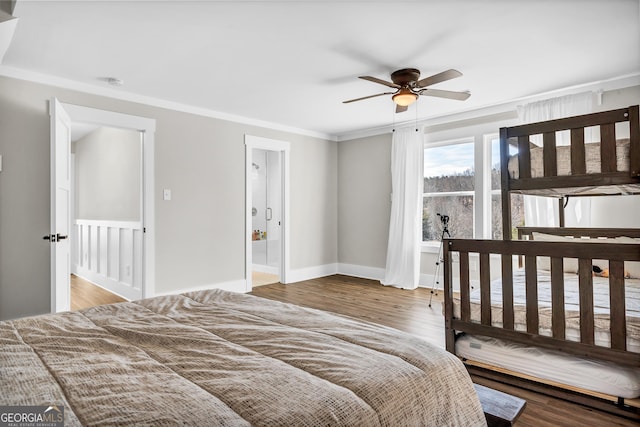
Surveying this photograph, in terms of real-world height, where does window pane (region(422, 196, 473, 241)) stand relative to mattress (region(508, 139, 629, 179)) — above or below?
below

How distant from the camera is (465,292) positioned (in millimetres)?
2385

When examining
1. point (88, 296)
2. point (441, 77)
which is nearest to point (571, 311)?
point (441, 77)

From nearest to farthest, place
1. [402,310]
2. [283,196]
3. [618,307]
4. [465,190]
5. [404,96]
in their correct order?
[618,307], [404,96], [402,310], [465,190], [283,196]

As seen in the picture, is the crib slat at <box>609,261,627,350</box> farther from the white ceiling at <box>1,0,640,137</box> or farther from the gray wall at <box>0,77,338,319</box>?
the gray wall at <box>0,77,338,319</box>

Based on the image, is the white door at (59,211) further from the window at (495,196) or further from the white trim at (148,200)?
the window at (495,196)

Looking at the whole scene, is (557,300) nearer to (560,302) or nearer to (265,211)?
(560,302)

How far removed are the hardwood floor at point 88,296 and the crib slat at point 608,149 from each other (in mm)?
4921

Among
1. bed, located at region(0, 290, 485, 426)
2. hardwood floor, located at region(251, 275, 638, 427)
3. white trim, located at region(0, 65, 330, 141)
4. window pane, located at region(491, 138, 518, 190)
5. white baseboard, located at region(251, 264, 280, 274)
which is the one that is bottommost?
hardwood floor, located at region(251, 275, 638, 427)

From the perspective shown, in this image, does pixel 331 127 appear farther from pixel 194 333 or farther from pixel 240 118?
pixel 194 333

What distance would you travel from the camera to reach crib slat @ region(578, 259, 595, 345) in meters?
1.97

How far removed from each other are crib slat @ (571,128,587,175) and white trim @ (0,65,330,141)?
12.7 ft

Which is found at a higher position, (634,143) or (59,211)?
(634,143)

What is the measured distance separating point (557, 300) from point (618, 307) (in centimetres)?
27

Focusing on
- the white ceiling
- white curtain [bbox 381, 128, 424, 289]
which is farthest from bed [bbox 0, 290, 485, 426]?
white curtain [bbox 381, 128, 424, 289]
